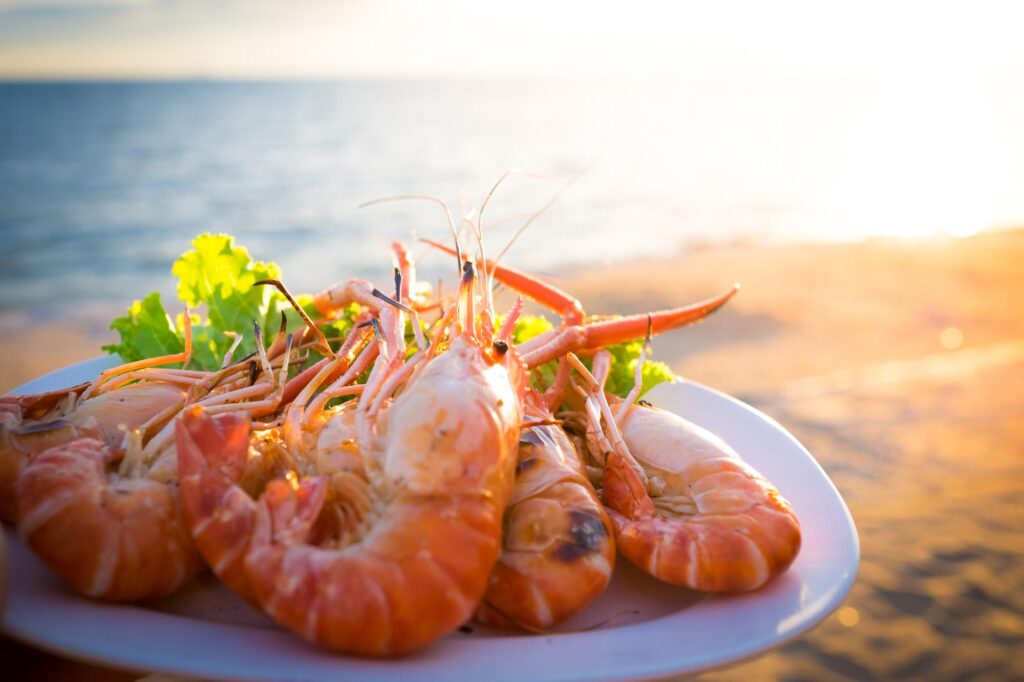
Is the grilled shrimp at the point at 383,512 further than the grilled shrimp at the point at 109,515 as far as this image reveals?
No

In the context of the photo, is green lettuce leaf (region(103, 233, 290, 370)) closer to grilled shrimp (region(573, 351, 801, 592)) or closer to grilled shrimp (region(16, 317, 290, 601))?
grilled shrimp (region(16, 317, 290, 601))

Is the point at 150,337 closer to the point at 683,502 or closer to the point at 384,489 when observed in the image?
the point at 384,489

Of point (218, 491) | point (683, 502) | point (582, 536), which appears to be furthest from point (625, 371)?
point (218, 491)

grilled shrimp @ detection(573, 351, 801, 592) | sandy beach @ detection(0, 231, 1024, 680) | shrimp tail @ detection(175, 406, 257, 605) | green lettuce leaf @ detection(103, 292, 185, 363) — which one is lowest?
sandy beach @ detection(0, 231, 1024, 680)

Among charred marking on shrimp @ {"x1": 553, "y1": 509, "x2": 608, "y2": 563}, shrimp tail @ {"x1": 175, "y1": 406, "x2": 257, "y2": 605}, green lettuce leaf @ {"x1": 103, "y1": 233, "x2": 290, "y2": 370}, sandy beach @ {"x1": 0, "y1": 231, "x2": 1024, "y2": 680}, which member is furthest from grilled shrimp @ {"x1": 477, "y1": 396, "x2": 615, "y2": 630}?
green lettuce leaf @ {"x1": 103, "y1": 233, "x2": 290, "y2": 370}

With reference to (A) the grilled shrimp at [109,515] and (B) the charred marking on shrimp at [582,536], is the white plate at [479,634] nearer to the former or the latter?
(A) the grilled shrimp at [109,515]

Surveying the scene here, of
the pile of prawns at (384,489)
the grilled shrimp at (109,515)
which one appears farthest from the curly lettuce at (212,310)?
the grilled shrimp at (109,515)
